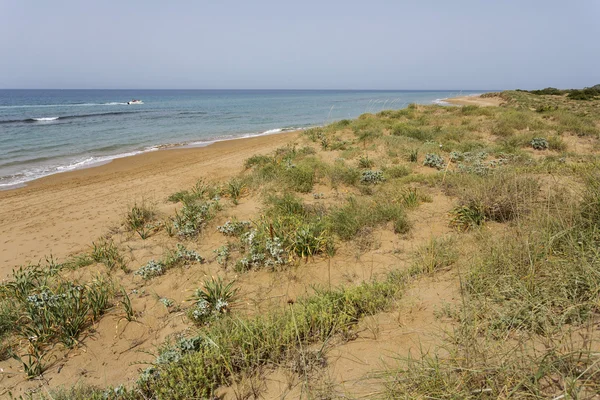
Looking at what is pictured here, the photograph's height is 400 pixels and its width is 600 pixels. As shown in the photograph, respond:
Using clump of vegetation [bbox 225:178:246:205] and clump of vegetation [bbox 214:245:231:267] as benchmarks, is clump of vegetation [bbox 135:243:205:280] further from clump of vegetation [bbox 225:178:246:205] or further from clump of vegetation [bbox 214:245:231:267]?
clump of vegetation [bbox 225:178:246:205]

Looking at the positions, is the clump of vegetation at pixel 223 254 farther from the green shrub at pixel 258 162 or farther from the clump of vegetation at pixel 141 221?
the green shrub at pixel 258 162

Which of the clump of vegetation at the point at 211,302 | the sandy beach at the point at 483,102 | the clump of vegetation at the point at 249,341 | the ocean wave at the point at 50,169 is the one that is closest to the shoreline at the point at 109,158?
the ocean wave at the point at 50,169

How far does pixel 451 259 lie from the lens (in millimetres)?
3846

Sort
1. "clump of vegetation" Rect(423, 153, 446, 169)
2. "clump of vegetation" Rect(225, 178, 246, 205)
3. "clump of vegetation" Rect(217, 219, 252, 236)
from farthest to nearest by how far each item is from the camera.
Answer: "clump of vegetation" Rect(423, 153, 446, 169)
"clump of vegetation" Rect(225, 178, 246, 205)
"clump of vegetation" Rect(217, 219, 252, 236)

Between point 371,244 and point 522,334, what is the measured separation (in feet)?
8.20

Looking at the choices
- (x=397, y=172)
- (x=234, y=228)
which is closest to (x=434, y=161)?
(x=397, y=172)

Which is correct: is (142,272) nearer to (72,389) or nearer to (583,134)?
(72,389)

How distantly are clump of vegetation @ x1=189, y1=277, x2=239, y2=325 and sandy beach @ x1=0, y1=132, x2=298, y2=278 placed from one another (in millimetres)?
3428

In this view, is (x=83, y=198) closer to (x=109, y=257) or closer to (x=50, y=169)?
(x=109, y=257)

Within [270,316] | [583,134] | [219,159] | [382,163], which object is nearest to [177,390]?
[270,316]

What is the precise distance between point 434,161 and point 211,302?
721 cm

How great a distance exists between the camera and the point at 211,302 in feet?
12.4

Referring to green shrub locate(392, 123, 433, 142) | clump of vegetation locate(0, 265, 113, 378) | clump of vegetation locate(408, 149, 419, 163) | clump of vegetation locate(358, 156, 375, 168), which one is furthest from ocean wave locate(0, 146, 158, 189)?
clump of vegetation locate(408, 149, 419, 163)

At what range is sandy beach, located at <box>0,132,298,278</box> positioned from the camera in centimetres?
615
